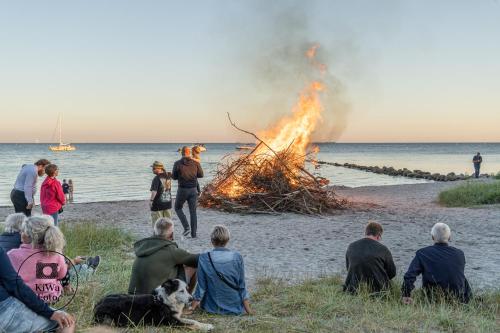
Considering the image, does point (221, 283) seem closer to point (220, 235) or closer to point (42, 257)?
point (220, 235)

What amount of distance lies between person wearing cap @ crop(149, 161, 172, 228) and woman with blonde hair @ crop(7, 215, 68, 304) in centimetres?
529

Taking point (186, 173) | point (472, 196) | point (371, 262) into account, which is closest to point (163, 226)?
point (371, 262)

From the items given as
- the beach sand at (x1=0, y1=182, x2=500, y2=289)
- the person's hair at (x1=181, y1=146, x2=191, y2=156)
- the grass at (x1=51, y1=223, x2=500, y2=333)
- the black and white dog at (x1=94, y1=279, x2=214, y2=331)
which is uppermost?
the person's hair at (x1=181, y1=146, x2=191, y2=156)

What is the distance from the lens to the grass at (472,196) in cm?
1914

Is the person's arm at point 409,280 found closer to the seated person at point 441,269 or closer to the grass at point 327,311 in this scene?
the seated person at point 441,269

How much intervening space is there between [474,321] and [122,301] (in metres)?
3.60

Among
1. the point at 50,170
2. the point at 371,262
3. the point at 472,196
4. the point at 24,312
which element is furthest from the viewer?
the point at 472,196

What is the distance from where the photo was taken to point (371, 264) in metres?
6.58

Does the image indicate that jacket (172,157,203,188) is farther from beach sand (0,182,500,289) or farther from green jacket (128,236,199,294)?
green jacket (128,236,199,294)

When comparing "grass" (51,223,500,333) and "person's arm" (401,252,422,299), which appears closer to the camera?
"grass" (51,223,500,333)

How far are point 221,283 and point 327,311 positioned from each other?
3.96 feet

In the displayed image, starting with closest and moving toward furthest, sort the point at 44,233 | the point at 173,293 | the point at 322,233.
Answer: the point at 44,233, the point at 173,293, the point at 322,233

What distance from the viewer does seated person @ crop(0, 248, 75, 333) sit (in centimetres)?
424

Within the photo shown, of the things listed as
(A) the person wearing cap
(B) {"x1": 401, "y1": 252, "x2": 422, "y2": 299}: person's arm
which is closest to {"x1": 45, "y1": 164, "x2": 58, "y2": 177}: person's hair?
(A) the person wearing cap
